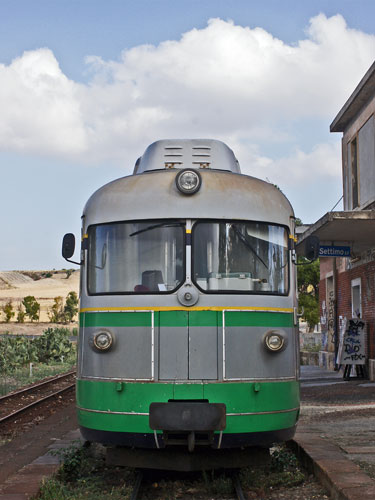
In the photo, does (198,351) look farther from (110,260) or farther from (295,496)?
(295,496)

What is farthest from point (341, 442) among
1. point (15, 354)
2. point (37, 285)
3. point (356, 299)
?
point (37, 285)

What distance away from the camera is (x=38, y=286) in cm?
11800

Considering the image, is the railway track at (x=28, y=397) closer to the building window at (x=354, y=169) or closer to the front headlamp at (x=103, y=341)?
the front headlamp at (x=103, y=341)

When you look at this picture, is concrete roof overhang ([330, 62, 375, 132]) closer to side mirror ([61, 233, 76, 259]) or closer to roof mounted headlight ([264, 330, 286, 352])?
side mirror ([61, 233, 76, 259])

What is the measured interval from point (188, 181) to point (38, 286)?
114 m

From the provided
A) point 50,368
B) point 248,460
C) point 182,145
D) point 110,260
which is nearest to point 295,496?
point 248,460

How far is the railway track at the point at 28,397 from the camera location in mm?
13393

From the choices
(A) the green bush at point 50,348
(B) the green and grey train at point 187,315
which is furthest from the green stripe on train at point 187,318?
(A) the green bush at point 50,348

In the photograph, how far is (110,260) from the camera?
7059 mm

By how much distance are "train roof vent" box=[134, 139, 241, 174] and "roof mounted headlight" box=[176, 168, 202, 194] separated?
3.19 feet

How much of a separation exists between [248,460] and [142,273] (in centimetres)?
210

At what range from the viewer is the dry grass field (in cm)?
9503

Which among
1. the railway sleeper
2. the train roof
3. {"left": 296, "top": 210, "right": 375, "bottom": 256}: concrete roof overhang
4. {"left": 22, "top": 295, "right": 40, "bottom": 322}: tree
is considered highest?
{"left": 22, "top": 295, "right": 40, "bottom": 322}: tree

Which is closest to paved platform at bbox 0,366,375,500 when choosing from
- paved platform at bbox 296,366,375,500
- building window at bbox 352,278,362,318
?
paved platform at bbox 296,366,375,500
